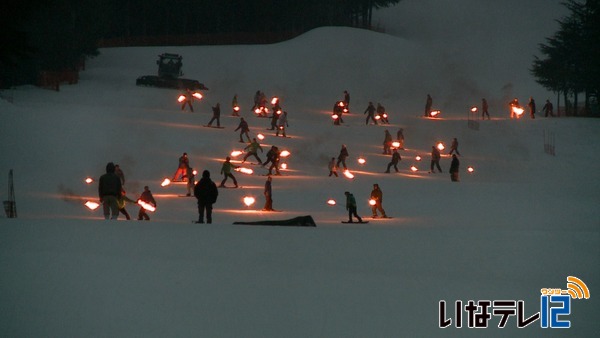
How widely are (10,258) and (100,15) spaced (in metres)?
48.7

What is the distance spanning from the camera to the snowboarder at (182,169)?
92.7 ft

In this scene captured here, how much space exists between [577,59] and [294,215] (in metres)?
35.7

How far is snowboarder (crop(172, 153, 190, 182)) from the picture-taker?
28.2m

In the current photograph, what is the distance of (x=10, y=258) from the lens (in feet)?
40.8

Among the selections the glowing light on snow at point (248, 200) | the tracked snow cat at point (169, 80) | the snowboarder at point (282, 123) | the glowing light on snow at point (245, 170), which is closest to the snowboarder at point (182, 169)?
the glowing light on snow at point (245, 170)

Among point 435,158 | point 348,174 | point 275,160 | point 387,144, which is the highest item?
point 387,144

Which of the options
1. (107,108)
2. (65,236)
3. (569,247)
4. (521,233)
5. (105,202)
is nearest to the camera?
(65,236)

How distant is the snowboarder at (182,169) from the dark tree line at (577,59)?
92.7 feet

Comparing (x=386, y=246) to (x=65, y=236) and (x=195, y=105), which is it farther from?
(x=195, y=105)

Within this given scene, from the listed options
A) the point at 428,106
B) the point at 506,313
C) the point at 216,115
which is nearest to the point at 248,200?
the point at 216,115

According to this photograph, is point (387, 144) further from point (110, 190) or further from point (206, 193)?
point (110, 190)

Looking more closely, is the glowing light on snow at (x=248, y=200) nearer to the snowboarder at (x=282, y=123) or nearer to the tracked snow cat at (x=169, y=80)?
the snowboarder at (x=282, y=123)

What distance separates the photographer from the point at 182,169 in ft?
93.4

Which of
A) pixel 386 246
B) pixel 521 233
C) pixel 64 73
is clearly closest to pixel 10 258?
pixel 386 246
